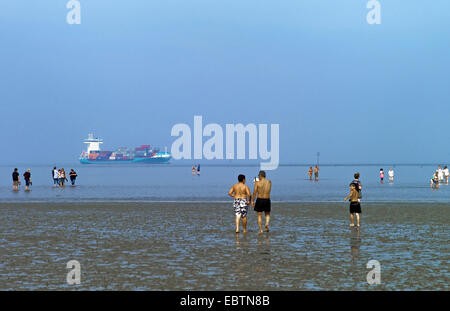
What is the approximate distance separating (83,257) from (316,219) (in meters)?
10.7

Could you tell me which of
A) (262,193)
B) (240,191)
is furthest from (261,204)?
(240,191)

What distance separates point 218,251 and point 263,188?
3.85 meters

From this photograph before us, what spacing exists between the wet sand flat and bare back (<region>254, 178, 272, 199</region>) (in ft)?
3.65

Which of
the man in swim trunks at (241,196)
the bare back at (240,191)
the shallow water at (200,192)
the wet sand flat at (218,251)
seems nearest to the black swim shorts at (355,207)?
the wet sand flat at (218,251)

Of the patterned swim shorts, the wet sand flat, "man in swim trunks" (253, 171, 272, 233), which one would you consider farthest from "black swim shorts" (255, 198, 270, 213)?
the wet sand flat

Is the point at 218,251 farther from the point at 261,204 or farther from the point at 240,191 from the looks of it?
the point at 261,204

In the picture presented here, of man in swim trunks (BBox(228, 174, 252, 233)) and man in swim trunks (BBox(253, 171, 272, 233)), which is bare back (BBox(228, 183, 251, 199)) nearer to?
man in swim trunks (BBox(228, 174, 252, 233))

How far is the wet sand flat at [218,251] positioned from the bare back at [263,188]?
111 cm

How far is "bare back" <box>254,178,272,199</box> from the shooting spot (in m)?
16.7

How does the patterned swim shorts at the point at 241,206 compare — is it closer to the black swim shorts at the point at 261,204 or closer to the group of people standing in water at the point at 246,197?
the group of people standing in water at the point at 246,197

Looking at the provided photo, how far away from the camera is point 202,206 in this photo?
2789cm

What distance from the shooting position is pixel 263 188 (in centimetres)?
1672
